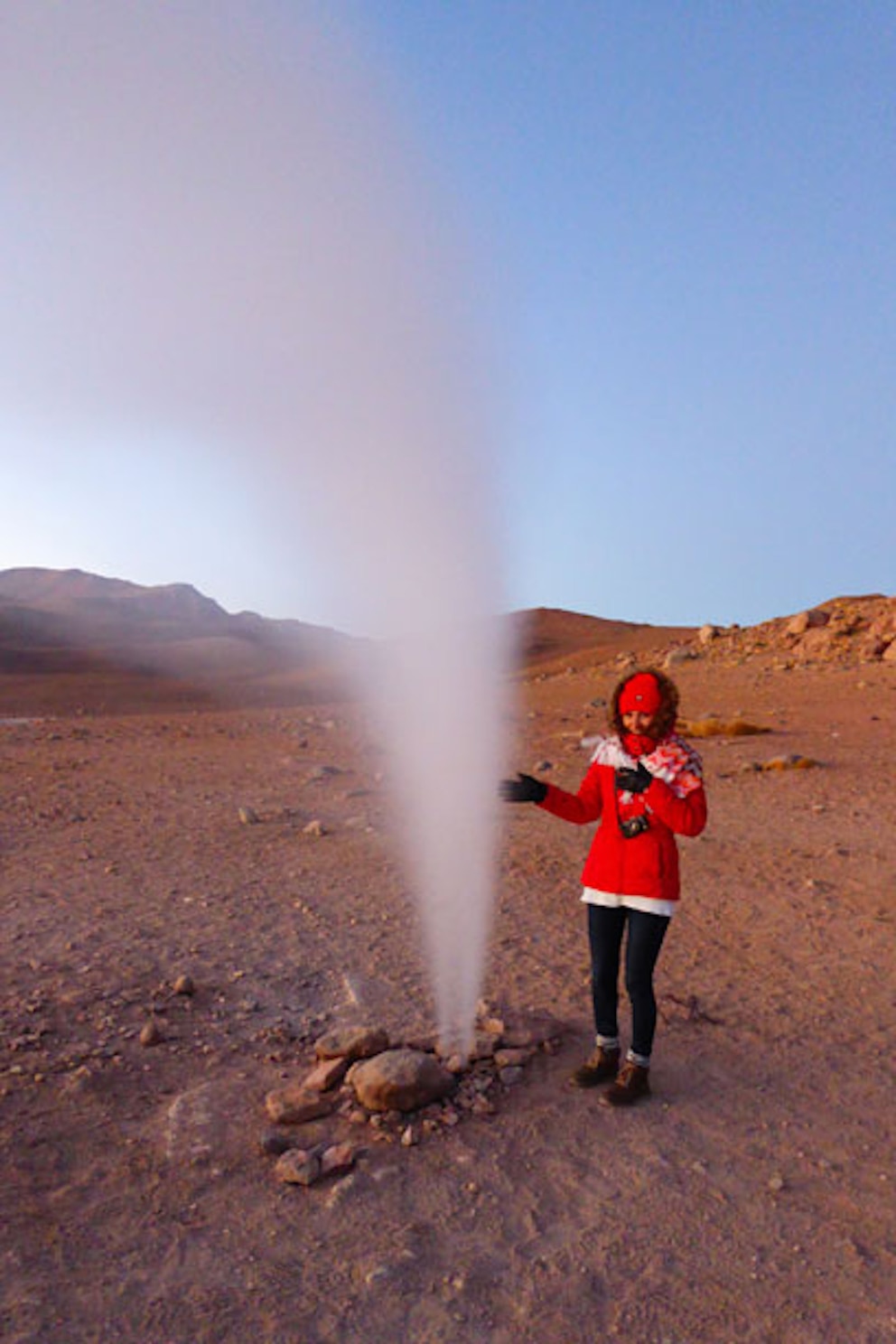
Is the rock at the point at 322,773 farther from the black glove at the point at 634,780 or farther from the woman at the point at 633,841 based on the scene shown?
the black glove at the point at 634,780

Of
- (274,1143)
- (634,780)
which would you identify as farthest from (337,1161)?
(634,780)

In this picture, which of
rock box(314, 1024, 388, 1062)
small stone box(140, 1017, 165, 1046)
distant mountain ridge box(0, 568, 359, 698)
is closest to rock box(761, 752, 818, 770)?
rock box(314, 1024, 388, 1062)

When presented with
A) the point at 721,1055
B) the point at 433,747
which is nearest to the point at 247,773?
the point at 433,747

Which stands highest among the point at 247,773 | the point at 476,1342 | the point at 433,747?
the point at 433,747

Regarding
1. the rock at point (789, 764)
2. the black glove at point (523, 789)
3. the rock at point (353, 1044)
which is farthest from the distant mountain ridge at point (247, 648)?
the rock at point (789, 764)

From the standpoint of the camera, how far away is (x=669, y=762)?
375 centimetres

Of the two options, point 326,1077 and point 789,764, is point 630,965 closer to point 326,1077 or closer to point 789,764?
point 326,1077

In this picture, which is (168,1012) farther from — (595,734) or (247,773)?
(595,734)

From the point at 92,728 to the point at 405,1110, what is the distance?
13.9 metres

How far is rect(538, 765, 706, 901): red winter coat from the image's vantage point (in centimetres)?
368

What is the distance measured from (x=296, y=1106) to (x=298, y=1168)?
402mm

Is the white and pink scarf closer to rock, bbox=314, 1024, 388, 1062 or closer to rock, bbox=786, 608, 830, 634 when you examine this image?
rock, bbox=314, 1024, 388, 1062

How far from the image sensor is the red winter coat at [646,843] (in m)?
3.68

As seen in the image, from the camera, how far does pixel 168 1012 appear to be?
4.59 meters
